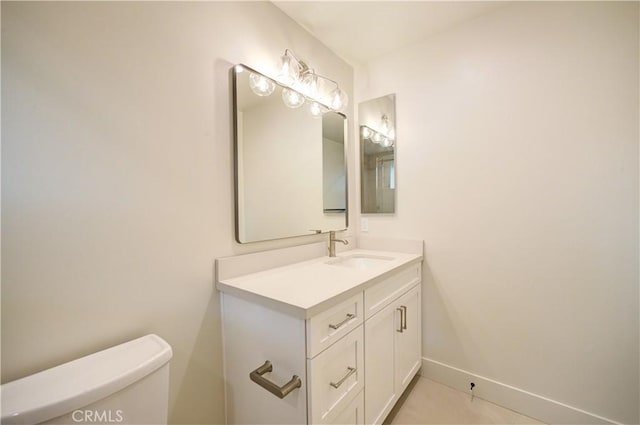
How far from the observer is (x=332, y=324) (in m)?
0.97

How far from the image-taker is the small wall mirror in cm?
193

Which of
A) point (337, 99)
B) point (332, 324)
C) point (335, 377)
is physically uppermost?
point (337, 99)

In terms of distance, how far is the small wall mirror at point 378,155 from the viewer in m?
1.93

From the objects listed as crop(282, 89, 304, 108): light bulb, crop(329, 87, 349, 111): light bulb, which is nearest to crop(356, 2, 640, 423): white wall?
crop(329, 87, 349, 111): light bulb

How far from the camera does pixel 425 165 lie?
5.88 feet

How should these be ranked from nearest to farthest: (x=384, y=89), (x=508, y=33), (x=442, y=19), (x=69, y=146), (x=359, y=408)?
(x=69, y=146)
(x=359, y=408)
(x=508, y=33)
(x=442, y=19)
(x=384, y=89)

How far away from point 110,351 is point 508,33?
2412 mm

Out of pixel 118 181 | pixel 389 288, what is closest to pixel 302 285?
pixel 389 288

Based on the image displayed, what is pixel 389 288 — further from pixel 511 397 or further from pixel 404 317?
pixel 511 397

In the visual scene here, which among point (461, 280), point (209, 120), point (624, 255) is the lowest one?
point (461, 280)

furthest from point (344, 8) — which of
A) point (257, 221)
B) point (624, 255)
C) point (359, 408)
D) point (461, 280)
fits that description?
point (359, 408)

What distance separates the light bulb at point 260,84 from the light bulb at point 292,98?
0.11 metres

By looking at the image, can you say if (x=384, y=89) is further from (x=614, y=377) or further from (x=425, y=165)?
(x=614, y=377)

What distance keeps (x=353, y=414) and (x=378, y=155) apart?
1.61 metres
